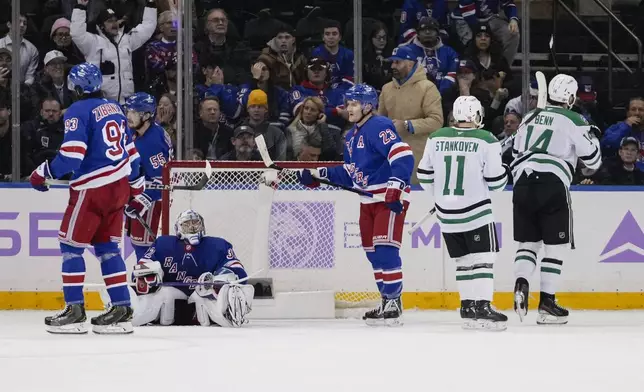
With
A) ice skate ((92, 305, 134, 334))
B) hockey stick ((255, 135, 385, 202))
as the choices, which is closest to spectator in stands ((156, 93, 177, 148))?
hockey stick ((255, 135, 385, 202))

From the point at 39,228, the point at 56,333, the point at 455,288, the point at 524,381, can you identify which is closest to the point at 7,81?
the point at 39,228

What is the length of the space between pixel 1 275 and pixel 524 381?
502 cm

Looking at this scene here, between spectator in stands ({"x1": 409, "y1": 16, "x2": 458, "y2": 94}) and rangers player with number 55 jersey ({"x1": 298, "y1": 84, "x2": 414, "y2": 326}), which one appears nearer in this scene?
rangers player with number 55 jersey ({"x1": 298, "y1": 84, "x2": 414, "y2": 326})

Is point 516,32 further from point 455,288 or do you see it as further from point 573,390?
point 573,390

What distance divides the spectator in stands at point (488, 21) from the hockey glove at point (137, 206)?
2.64 metres

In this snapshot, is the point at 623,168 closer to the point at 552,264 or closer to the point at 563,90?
the point at 563,90

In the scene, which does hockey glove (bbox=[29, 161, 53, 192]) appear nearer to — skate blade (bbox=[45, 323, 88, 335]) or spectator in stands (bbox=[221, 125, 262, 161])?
skate blade (bbox=[45, 323, 88, 335])

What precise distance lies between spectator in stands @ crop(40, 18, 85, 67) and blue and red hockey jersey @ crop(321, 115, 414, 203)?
7.65 ft

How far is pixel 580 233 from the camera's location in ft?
29.7

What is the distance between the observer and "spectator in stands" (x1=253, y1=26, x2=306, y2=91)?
9320 mm

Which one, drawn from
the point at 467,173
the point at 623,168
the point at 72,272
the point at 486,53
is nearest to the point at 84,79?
the point at 72,272

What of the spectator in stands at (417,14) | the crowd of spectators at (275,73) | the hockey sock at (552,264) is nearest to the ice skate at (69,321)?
the crowd of spectators at (275,73)

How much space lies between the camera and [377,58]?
9.33 m

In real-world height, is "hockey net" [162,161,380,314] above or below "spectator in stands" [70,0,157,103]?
below
